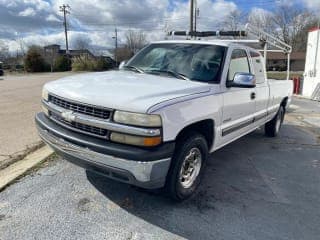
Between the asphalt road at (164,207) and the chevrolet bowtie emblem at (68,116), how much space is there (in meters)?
0.97

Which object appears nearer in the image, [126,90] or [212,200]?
[126,90]

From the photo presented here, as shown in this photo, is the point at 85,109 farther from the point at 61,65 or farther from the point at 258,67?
the point at 61,65

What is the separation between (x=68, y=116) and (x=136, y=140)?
0.86m

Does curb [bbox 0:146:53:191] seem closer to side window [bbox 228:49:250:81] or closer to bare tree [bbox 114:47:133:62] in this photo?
side window [bbox 228:49:250:81]

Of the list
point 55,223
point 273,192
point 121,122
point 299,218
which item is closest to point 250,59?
point 273,192

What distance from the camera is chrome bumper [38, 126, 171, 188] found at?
2896 millimetres

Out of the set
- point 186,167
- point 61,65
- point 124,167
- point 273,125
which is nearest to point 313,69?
point 273,125

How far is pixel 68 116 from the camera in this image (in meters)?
3.26

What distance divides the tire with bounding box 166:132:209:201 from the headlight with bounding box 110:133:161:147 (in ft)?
1.58

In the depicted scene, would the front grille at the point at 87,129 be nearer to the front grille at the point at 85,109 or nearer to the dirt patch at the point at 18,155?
the front grille at the point at 85,109

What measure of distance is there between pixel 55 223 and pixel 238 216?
1.94m

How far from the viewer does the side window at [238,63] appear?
438 cm

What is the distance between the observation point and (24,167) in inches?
174

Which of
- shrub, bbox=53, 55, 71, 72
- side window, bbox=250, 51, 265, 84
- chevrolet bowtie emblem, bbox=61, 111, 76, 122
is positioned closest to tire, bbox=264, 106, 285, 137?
side window, bbox=250, 51, 265, 84
